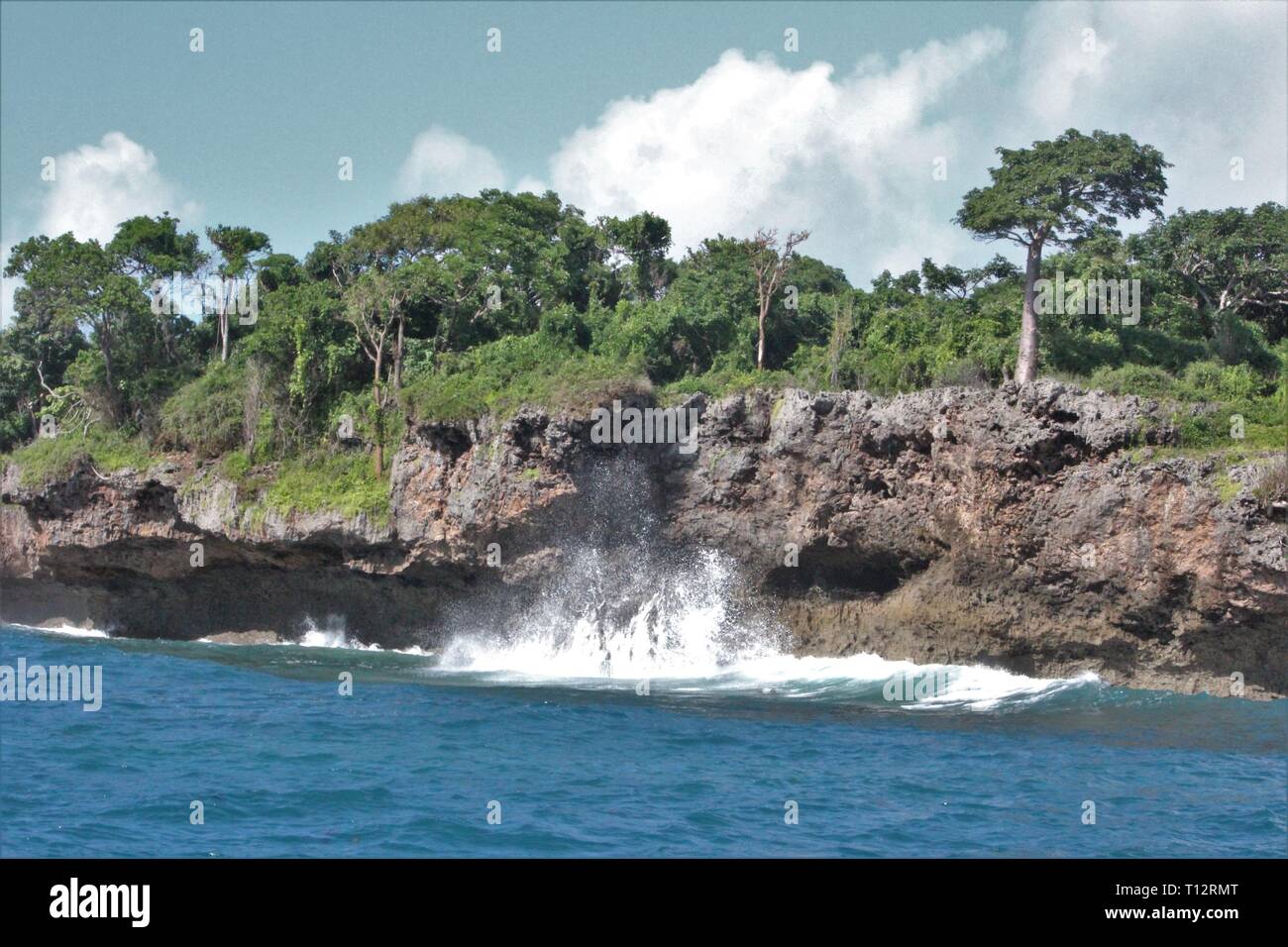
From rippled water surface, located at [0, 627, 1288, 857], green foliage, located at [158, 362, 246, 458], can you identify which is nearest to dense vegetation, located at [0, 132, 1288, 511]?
green foliage, located at [158, 362, 246, 458]

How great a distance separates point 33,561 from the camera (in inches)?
1385

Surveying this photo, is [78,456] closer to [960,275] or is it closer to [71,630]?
[71,630]

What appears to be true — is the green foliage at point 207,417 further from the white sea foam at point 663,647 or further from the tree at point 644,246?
the tree at point 644,246

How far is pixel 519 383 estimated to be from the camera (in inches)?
1152

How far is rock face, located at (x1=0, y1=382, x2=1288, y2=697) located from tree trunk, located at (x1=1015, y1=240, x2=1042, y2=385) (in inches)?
143

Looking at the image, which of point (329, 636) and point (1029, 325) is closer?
point (1029, 325)

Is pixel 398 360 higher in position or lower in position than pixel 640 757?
higher

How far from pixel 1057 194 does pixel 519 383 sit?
1199cm

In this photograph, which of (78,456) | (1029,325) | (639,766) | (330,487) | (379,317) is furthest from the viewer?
(379,317)

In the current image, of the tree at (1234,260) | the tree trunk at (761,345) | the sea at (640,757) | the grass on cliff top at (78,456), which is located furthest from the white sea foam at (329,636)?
the tree at (1234,260)

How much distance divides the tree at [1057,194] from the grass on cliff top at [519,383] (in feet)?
26.3

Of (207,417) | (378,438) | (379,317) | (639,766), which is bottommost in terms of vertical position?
(639,766)

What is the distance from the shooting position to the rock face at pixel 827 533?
2348 centimetres

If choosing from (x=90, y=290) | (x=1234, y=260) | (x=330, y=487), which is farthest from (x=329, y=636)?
(x=1234, y=260)
